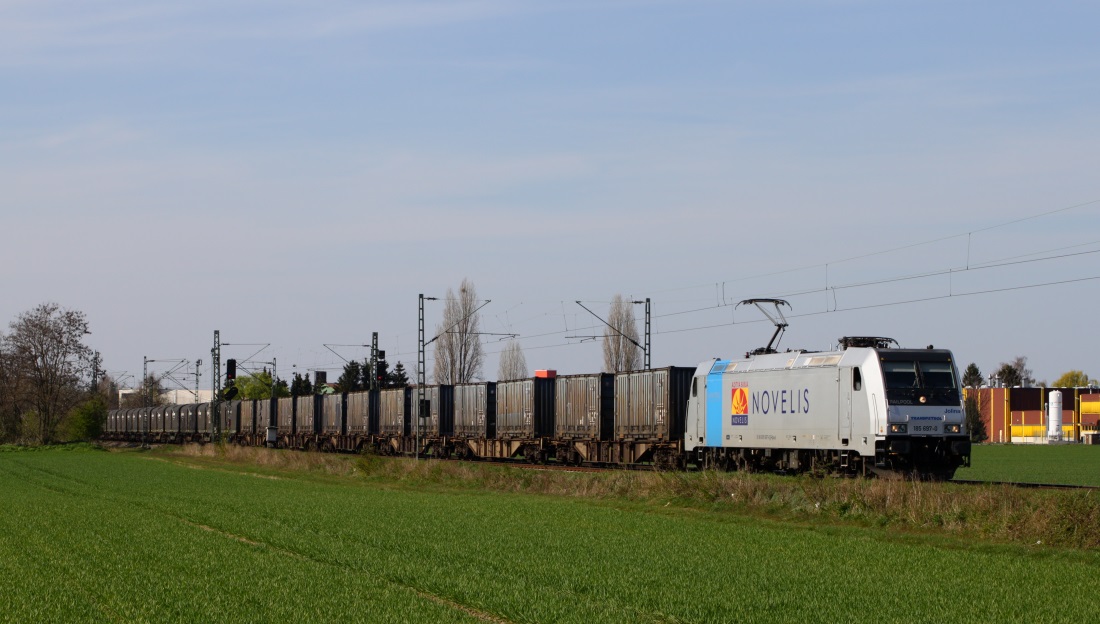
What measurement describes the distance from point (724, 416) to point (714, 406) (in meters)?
0.64

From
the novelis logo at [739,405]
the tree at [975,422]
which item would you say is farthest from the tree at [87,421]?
the novelis logo at [739,405]

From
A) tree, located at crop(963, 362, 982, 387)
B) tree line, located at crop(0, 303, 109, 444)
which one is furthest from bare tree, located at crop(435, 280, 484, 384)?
tree, located at crop(963, 362, 982, 387)

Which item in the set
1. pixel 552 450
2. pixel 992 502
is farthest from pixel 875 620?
pixel 552 450

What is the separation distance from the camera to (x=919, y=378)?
32.4m

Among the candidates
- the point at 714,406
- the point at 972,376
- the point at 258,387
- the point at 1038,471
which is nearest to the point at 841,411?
the point at 714,406

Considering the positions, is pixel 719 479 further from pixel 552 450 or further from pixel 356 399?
pixel 356 399

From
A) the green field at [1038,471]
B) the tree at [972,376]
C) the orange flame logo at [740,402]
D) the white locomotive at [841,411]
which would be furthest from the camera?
the tree at [972,376]

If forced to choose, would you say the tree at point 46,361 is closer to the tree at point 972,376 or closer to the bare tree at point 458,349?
the bare tree at point 458,349

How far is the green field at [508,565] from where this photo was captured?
1532 cm

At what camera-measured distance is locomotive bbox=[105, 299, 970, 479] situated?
32062 mm

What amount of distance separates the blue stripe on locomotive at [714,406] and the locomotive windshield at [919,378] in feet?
24.9

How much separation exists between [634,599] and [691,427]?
24858 millimetres

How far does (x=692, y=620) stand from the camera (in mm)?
14477

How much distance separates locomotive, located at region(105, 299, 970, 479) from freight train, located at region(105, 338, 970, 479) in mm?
43
